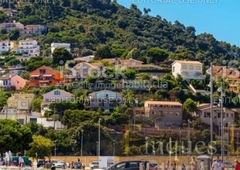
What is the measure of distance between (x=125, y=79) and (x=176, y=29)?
75.6 metres

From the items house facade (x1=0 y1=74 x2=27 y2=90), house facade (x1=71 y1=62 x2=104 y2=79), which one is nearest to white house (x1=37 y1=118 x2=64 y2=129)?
house facade (x1=71 y1=62 x2=104 y2=79)

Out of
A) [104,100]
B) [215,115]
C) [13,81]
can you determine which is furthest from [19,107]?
[215,115]

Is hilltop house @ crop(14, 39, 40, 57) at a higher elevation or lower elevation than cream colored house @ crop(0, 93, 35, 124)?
higher

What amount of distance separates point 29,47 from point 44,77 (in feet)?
113

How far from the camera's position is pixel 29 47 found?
145500 millimetres

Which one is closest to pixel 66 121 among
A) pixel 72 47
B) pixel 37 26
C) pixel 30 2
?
pixel 72 47

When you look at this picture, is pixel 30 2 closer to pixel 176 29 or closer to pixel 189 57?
pixel 176 29

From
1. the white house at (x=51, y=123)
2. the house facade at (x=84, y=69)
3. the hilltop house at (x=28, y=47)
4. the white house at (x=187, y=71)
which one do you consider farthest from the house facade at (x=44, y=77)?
the hilltop house at (x=28, y=47)

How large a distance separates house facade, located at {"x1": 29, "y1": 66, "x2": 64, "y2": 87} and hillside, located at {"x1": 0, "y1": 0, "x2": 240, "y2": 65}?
26.0 metres

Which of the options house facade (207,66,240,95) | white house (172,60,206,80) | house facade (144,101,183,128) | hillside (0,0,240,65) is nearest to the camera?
house facade (144,101,183,128)

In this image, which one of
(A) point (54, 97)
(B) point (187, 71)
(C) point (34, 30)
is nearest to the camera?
(A) point (54, 97)

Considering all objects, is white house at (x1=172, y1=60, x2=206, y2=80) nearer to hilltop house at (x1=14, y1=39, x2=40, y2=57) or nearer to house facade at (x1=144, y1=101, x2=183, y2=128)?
house facade at (x1=144, y1=101, x2=183, y2=128)

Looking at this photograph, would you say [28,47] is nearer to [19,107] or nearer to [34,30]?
[34,30]

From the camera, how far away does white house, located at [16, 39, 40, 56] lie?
14400 cm
